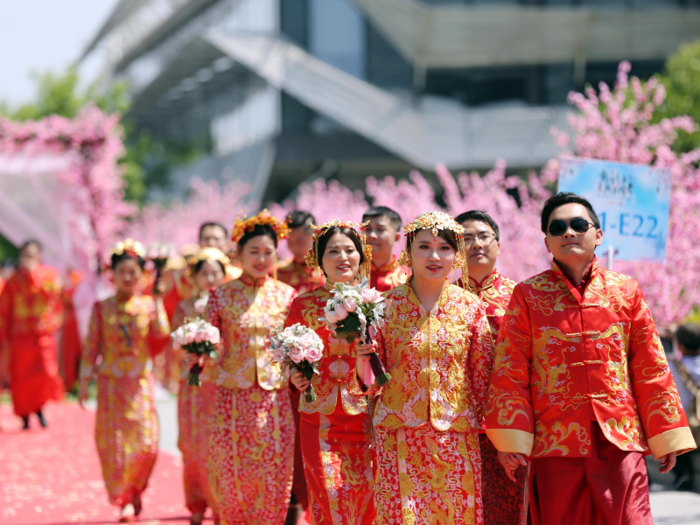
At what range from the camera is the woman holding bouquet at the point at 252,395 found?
5.86 metres

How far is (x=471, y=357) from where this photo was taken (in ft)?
15.7

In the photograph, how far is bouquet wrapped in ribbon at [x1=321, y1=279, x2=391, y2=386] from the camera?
14.9 ft

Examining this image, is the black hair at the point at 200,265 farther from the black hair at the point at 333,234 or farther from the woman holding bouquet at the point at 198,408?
the black hair at the point at 333,234

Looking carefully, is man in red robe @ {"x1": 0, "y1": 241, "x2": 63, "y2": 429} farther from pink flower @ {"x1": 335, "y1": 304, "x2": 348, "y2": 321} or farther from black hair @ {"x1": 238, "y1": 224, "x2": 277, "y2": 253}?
pink flower @ {"x1": 335, "y1": 304, "x2": 348, "y2": 321}

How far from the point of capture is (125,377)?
7.75 m

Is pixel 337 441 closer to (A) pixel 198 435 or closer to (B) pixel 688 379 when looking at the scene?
(A) pixel 198 435

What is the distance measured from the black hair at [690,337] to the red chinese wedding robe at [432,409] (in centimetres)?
334

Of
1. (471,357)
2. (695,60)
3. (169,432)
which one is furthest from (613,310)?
(695,60)

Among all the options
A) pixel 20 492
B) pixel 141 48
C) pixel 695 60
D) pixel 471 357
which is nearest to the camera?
pixel 471 357

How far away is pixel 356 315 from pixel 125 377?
3.73 metres

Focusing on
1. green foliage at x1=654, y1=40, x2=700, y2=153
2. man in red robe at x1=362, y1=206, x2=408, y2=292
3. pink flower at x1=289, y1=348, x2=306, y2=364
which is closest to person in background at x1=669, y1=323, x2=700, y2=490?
man in red robe at x1=362, y1=206, x2=408, y2=292

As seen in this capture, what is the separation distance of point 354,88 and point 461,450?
79.6ft

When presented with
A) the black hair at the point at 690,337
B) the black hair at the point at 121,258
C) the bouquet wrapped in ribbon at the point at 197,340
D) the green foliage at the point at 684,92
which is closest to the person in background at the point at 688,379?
the black hair at the point at 690,337

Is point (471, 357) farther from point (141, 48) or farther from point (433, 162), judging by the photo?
point (141, 48)
